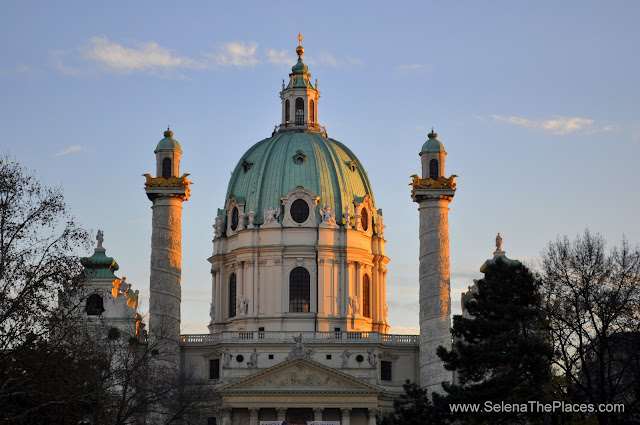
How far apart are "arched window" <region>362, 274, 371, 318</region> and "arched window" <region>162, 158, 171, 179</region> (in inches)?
786

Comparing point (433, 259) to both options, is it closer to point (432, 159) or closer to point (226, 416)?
point (432, 159)

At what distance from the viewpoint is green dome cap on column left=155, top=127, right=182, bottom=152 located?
9719cm

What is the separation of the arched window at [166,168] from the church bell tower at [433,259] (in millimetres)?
18730

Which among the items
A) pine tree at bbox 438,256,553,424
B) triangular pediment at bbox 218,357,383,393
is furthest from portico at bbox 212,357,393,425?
pine tree at bbox 438,256,553,424

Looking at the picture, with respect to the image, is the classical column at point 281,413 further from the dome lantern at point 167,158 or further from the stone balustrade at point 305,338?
the dome lantern at point 167,158

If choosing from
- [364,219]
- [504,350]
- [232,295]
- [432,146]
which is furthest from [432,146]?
[504,350]

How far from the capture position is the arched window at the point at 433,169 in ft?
310

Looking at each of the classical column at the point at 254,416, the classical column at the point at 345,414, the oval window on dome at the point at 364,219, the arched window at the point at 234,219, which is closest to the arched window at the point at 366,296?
the oval window on dome at the point at 364,219

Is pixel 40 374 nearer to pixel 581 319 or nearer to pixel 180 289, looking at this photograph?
pixel 581 319

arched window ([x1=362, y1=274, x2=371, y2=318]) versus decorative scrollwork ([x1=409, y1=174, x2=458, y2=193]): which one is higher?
decorative scrollwork ([x1=409, y1=174, x2=458, y2=193])

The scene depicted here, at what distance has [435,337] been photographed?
90875 millimetres

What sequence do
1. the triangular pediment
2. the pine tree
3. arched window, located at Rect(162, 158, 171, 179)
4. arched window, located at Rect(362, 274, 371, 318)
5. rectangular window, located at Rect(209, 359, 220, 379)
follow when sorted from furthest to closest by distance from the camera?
arched window, located at Rect(362, 274, 371, 318), rectangular window, located at Rect(209, 359, 220, 379), arched window, located at Rect(162, 158, 171, 179), the triangular pediment, the pine tree

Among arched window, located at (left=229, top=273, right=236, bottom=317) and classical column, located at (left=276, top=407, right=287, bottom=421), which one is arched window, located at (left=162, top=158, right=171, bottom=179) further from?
classical column, located at (left=276, top=407, right=287, bottom=421)

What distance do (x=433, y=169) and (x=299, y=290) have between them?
54.0 feet
